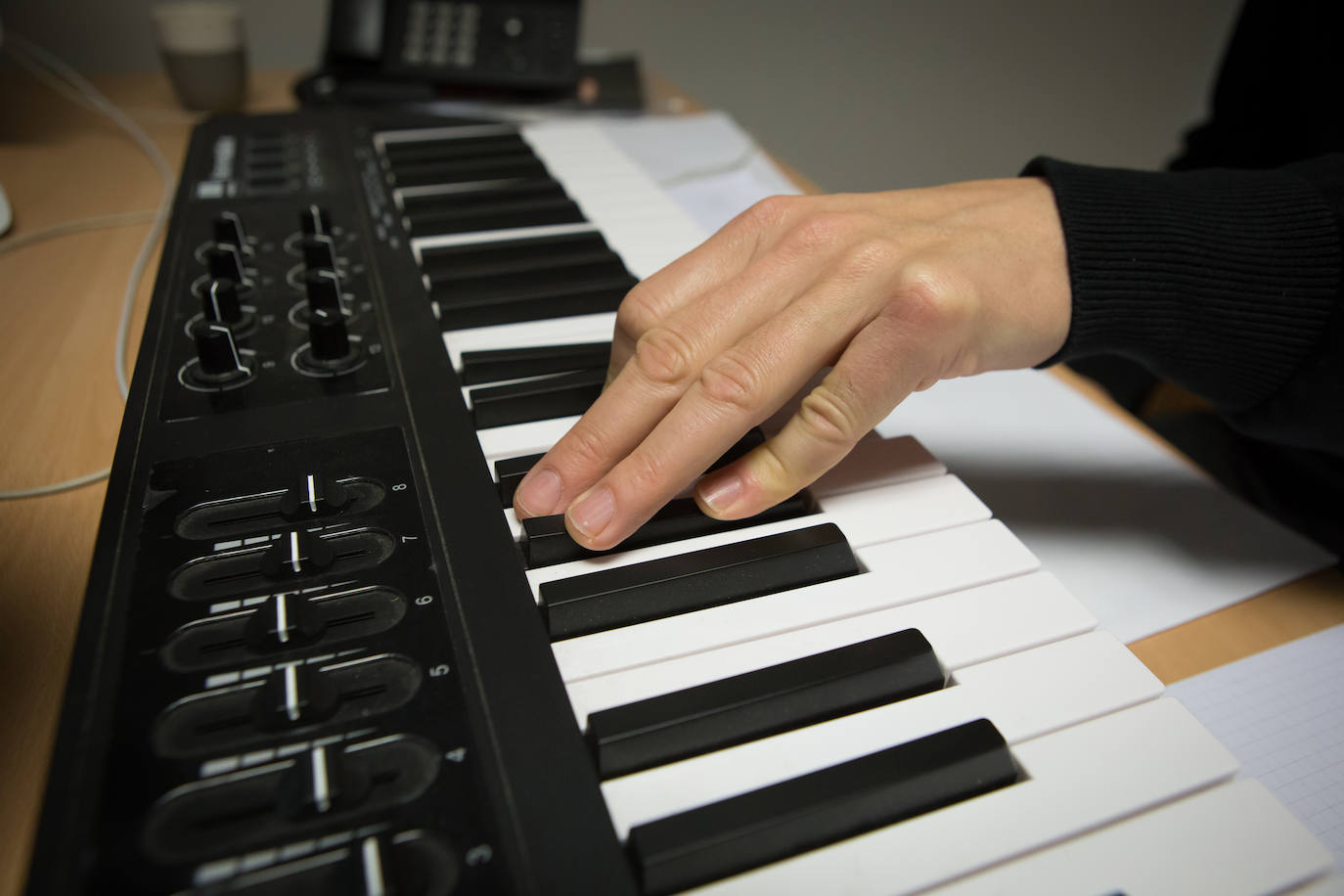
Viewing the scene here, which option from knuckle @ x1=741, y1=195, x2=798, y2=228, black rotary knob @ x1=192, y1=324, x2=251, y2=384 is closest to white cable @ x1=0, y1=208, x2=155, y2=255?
black rotary knob @ x1=192, y1=324, x2=251, y2=384

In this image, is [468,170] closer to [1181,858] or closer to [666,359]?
[666,359]

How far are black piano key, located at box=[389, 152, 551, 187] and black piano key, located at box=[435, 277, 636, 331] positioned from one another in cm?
28

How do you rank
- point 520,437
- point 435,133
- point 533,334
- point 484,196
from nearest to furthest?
→ point 520,437 < point 533,334 < point 484,196 < point 435,133

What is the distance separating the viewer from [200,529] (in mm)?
435

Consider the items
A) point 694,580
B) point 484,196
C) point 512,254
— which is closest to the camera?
point 694,580

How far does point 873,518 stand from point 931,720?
5.5 inches

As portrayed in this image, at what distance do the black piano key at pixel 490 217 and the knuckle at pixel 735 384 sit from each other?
39cm

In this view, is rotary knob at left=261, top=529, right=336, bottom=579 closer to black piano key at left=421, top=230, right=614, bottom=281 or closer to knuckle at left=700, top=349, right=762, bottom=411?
knuckle at left=700, top=349, right=762, bottom=411

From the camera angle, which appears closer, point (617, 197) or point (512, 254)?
point (512, 254)

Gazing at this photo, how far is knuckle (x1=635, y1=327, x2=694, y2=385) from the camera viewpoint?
51 cm

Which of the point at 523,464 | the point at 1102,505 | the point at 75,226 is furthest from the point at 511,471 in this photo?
the point at 75,226

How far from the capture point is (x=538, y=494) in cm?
46

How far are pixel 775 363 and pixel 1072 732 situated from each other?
0.80ft

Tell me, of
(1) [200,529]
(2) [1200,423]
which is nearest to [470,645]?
Answer: (1) [200,529]
